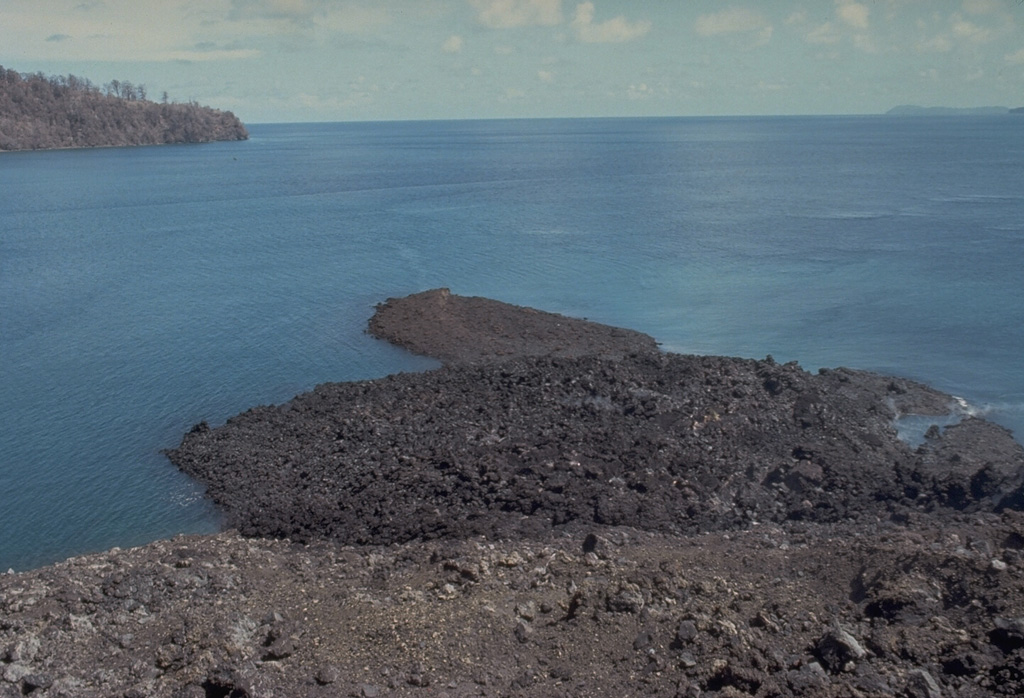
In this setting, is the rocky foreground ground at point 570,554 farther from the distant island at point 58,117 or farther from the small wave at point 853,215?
the distant island at point 58,117

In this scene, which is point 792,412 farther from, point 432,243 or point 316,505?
point 432,243

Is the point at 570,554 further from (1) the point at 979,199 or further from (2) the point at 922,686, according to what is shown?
(1) the point at 979,199

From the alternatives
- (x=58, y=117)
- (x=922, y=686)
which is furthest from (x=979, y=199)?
(x=58, y=117)

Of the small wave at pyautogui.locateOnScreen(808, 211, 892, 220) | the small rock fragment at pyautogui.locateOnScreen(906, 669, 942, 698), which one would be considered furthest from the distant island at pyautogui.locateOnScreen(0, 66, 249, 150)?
the small rock fragment at pyautogui.locateOnScreen(906, 669, 942, 698)

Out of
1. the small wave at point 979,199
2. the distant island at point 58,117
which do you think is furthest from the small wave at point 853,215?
the distant island at point 58,117

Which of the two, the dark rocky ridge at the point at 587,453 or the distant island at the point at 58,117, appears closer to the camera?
the dark rocky ridge at the point at 587,453
